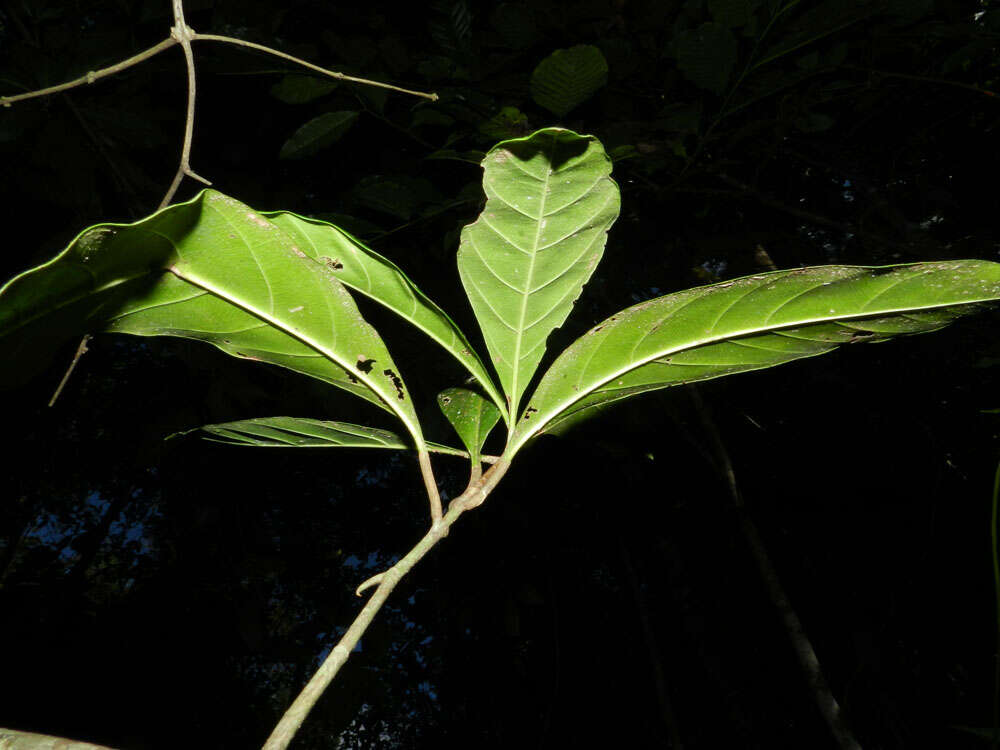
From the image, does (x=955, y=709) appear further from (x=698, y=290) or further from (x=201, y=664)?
(x=201, y=664)

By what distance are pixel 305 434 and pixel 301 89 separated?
2.73 ft

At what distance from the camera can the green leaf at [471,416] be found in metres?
0.54

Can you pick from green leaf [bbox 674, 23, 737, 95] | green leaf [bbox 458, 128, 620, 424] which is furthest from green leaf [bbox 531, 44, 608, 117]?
green leaf [bbox 458, 128, 620, 424]

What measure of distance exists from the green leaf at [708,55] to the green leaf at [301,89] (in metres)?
0.66

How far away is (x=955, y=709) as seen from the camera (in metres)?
1.68

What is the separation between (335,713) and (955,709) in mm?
2273

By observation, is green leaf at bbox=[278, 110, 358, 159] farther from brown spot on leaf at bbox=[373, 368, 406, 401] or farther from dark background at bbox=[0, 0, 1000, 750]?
brown spot on leaf at bbox=[373, 368, 406, 401]

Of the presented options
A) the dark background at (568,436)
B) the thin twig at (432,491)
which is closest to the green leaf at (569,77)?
the dark background at (568,436)

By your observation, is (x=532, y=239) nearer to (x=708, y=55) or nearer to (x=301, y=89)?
(x=708, y=55)

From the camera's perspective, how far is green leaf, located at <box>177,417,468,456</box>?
57 centimetres

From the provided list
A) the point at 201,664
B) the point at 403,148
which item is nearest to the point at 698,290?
the point at 403,148

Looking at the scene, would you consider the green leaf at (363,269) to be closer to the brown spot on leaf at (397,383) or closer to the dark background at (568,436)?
the brown spot on leaf at (397,383)

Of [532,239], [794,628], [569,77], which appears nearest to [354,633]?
Answer: [532,239]

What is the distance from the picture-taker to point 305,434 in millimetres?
569
